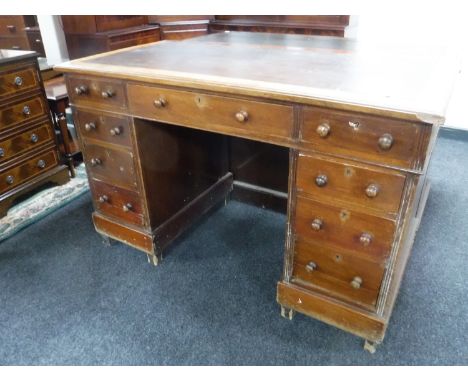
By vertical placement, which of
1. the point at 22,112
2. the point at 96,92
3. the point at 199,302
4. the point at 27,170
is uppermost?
the point at 96,92

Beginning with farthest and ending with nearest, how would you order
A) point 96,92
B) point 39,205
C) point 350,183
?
point 39,205 → point 96,92 → point 350,183

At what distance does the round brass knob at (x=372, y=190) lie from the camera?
1.08 meters

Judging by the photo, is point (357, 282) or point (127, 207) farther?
point (127, 207)

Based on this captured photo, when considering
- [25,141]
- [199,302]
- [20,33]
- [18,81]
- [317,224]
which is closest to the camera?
[317,224]

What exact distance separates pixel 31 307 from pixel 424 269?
5.47 ft

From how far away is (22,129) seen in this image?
82.2 inches

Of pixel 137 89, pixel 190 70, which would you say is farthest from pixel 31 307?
pixel 190 70

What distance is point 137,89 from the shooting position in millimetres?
1377

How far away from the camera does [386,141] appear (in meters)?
1.00

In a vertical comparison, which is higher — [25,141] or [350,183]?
[350,183]

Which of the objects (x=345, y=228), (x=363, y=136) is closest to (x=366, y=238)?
(x=345, y=228)

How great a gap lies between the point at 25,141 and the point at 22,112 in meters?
0.16

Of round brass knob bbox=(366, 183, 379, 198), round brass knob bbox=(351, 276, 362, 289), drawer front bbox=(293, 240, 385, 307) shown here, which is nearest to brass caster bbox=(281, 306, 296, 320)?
drawer front bbox=(293, 240, 385, 307)

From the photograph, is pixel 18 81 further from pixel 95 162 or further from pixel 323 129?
pixel 323 129
